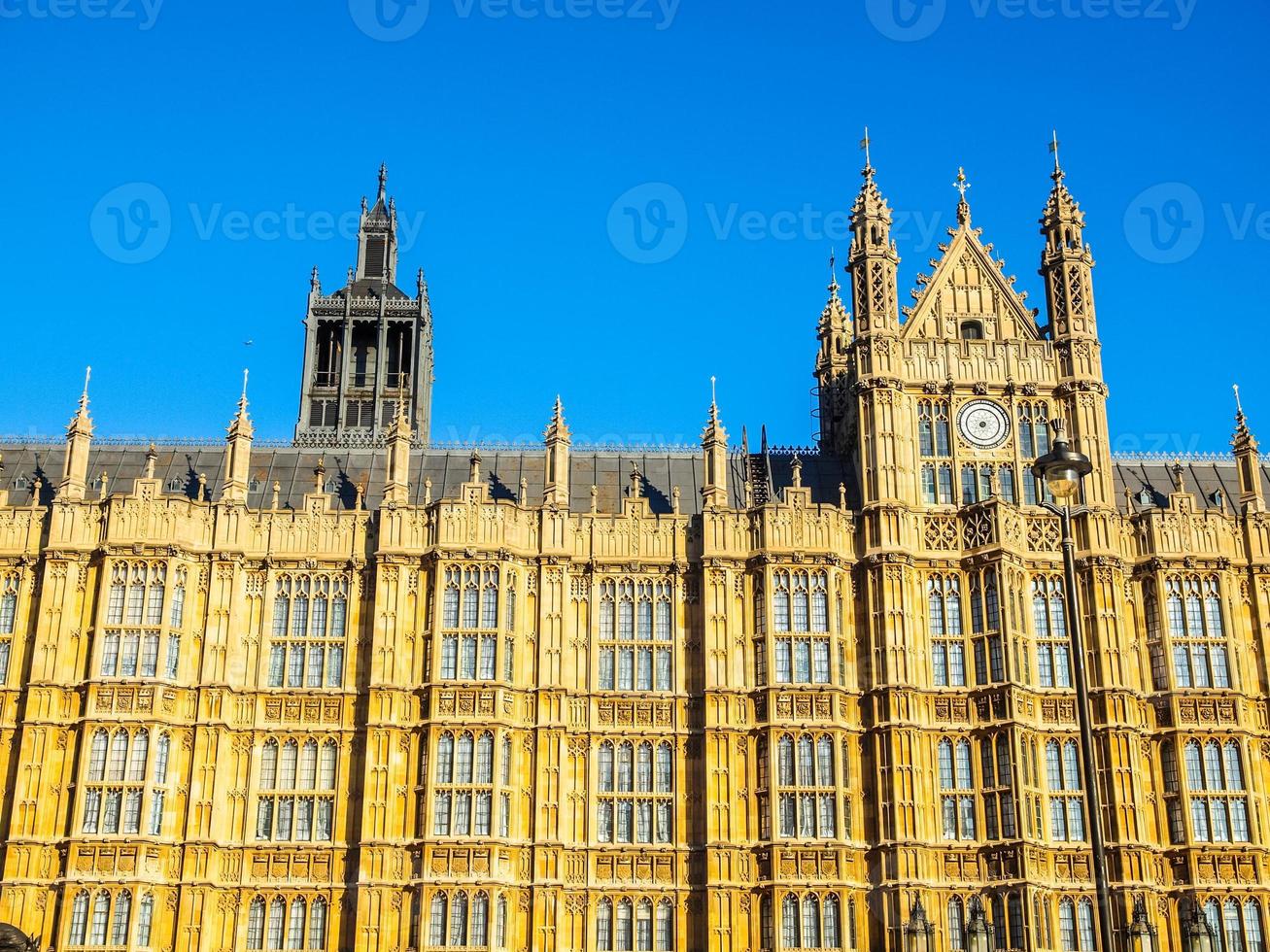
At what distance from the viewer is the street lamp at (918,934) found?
49031mm

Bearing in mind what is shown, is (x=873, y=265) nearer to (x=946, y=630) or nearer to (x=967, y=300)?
(x=967, y=300)

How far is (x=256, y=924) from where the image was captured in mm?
55125

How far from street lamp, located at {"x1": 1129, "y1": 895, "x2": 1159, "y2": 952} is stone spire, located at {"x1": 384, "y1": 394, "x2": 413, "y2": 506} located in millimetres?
29472

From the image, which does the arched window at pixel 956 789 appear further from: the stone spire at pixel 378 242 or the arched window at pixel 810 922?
the stone spire at pixel 378 242

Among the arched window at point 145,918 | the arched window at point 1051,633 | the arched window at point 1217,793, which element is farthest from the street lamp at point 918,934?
the arched window at point 145,918

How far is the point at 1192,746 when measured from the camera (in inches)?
2282

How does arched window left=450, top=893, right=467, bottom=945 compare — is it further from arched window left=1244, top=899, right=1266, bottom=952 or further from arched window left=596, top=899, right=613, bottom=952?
arched window left=1244, top=899, right=1266, bottom=952

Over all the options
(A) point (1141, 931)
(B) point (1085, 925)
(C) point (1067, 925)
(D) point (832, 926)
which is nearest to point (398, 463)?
(D) point (832, 926)

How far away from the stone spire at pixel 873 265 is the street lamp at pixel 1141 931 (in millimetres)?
23486

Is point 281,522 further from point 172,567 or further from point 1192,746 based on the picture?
point 1192,746

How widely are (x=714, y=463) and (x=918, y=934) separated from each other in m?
19.7

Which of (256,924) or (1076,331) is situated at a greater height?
(1076,331)

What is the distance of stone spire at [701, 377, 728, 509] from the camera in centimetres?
6097

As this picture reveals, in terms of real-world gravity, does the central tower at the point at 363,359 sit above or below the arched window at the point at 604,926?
above
